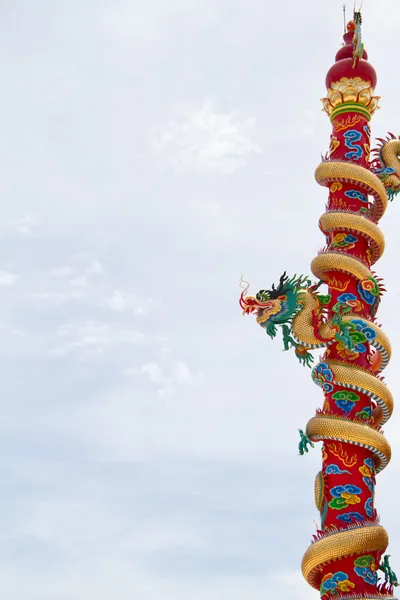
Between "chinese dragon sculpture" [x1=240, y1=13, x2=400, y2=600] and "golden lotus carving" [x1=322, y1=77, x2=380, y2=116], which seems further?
"golden lotus carving" [x1=322, y1=77, x2=380, y2=116]

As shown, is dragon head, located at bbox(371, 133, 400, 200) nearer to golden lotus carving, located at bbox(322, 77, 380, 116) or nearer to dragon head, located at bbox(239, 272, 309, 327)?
golden lotus carving, located at bbox(322, 77, 380, 116)

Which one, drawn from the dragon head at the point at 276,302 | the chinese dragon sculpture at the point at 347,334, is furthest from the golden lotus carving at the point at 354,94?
the dragon head at the point at 276,302

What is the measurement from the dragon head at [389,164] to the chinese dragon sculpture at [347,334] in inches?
1.0

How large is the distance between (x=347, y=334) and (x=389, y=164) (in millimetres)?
5531

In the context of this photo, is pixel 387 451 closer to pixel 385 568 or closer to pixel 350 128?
pixel 385 568

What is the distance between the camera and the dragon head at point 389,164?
23.8 metres

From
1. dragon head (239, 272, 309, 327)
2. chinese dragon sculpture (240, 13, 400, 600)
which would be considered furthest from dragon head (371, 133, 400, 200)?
dragon head (239, 272, 309, 327)

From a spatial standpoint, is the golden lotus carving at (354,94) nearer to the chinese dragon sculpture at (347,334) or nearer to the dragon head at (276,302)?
the chinese dragon sculpture at (347,334)

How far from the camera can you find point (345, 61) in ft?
78.8

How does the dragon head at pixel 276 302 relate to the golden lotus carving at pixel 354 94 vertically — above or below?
below

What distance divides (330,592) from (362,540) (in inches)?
46.6

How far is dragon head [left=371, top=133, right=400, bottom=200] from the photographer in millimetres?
23828

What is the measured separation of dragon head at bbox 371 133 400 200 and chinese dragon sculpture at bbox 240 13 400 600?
25mm

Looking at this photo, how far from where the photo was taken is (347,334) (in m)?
20.6
